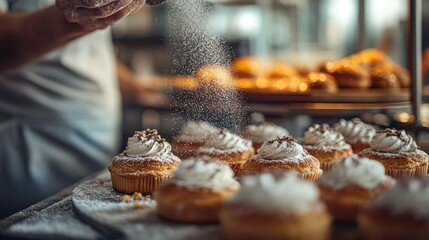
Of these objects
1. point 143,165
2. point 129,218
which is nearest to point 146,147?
point 143,165

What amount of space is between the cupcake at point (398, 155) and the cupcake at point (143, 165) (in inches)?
26.5

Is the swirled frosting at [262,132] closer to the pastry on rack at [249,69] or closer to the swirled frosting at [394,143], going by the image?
the swirled frosting at [394,143]

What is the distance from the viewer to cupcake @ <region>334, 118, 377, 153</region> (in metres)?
2.47

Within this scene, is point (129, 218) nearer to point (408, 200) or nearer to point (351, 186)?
point (351, 186)

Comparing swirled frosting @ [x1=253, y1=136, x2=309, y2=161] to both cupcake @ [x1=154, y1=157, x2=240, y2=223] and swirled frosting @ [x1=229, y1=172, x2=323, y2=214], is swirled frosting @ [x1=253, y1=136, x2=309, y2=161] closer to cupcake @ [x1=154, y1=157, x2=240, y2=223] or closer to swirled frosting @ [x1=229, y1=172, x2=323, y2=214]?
cupcake @ [x1=154, y1=157, x2=240, y2=223]

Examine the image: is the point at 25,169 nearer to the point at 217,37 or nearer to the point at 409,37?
the point at 217,37

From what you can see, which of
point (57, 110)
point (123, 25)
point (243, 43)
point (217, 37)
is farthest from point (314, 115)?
point (123, 25)

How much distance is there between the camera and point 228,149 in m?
2.27

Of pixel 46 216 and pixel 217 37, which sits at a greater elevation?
pixel 217 37

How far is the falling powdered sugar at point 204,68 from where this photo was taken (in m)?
2.21

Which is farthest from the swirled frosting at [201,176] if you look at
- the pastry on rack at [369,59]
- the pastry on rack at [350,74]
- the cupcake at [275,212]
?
the pastry on rack at [369,59]

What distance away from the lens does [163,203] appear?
1.55 meters

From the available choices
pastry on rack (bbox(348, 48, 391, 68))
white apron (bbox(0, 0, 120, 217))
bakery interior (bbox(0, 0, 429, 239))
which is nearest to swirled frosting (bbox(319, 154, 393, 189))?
bakery interior (bbox(0, 0, 429, 239))

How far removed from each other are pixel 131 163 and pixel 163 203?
0.45 m
